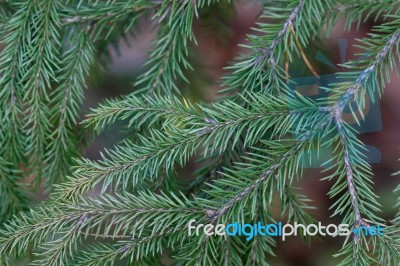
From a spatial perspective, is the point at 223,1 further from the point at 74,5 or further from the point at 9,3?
the point at 9,3

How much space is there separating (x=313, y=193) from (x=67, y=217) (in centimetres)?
111

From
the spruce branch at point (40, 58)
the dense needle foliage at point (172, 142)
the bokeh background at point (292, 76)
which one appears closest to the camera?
the dense needle foliage at point (172, 142)

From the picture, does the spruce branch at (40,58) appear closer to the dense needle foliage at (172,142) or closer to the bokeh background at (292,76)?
the dense needle foliage at (172,142)

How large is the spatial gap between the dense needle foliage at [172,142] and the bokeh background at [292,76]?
0.10 m

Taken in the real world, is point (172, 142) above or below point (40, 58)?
below

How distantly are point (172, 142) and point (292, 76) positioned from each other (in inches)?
10.6

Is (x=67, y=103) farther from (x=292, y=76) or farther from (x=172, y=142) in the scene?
(x=292, y=76)

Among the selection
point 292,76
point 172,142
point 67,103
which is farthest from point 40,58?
point 292,76

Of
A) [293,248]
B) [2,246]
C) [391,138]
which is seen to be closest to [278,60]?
[2,246]

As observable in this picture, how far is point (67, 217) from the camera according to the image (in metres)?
0.70

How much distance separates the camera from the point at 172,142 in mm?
717

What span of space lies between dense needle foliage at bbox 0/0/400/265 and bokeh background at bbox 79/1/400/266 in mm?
97

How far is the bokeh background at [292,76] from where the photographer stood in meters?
0.98

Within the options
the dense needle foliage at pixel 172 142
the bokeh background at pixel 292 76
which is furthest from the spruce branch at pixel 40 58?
the bokeh background at pixel 292 76
